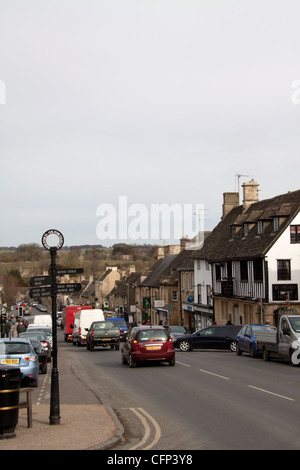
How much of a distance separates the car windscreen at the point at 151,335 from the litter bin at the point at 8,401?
525 inches

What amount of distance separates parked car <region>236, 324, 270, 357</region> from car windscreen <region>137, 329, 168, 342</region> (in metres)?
6.33

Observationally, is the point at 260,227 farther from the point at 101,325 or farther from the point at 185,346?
the point at 101,325

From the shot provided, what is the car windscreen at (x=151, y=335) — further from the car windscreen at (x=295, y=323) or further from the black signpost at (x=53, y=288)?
the black signpost at (x=53, y=288)

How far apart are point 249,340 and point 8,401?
20.1 metres

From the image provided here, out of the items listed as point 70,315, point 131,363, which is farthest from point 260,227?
point 131,363

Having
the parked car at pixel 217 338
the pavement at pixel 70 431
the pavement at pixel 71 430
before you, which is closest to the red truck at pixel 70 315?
the parked car at pixel 217 338

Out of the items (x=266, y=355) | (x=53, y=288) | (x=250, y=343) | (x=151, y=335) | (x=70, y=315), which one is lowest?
(x=266, y=355)

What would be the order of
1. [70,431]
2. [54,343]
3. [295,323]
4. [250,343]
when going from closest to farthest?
[70,431] → [54,343] → [295,323] → [250,343]

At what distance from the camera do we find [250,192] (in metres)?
50.4

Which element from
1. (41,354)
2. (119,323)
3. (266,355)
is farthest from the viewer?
(119,323)

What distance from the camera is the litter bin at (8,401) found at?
10531 millimetres

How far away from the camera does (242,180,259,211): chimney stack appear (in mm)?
50281
